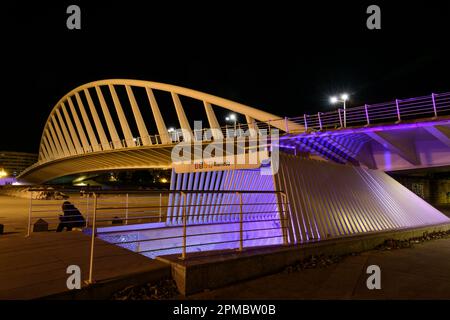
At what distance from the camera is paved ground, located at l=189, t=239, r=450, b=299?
5223mm

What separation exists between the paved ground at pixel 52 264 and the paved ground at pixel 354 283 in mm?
1212

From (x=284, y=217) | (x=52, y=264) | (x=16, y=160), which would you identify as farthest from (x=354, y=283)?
(x=16, y=160)

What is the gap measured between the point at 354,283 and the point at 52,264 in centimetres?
528

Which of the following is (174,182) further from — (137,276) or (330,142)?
(137,276)

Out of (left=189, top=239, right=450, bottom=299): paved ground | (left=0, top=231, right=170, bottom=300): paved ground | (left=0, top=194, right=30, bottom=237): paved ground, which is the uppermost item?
(left=0, top=194, right=30, bottom=237): paved ground

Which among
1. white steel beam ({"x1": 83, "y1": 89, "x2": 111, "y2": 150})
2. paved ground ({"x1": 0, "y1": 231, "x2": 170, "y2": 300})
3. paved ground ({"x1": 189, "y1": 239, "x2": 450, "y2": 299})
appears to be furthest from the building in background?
paved ground ({"x1": 189, "y1": 239, "x2": 450, "y2": 299})

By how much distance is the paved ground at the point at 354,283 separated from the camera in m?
5.22

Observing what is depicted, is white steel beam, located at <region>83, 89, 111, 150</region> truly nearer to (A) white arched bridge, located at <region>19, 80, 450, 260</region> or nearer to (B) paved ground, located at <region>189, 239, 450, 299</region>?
(A) white arched bridge, located at <region>19, 80, 450, 260</region>

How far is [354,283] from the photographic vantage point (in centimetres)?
586

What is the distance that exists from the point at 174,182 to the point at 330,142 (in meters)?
6.83

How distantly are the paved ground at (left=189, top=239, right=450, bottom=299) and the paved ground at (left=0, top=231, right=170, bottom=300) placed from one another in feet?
3.98

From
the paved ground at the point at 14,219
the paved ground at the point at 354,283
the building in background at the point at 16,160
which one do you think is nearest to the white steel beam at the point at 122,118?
the paved ground at the point at 14,219

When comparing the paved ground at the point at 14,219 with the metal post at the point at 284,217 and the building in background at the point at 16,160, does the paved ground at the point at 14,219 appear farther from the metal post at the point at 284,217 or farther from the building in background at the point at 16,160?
the building in background at the point at 16,160
